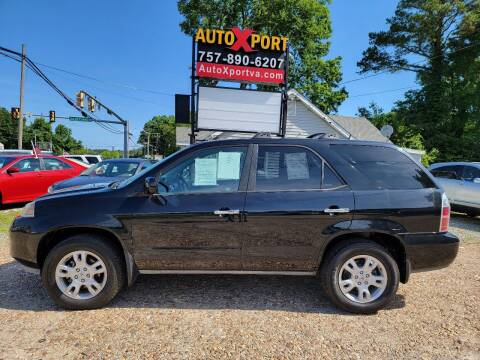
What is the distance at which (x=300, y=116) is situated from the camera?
16094 mm

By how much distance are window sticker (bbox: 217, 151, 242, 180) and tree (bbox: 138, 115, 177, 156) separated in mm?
89987

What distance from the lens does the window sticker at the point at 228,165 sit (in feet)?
11.1

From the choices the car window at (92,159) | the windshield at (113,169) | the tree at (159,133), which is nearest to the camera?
the windshield at (113,169)

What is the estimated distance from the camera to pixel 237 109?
848 centimetres

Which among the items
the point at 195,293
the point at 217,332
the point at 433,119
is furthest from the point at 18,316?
the point at 433,119

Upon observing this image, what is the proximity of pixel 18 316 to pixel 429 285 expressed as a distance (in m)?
4.62

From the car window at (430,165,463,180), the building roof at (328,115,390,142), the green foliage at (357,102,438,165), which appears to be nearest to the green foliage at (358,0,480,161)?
the green foliage at (357,102,438,165)

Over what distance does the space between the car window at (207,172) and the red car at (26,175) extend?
7453mm

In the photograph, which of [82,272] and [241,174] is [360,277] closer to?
[241,174]

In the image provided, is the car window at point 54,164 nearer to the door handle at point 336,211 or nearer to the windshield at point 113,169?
the windshield at point 113,169

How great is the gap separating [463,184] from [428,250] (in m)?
7.28

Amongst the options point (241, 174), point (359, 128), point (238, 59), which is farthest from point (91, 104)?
point (241, 174)

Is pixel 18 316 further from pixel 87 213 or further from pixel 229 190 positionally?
pixel 229 190

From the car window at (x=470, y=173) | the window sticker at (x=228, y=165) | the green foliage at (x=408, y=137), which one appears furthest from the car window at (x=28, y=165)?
the green foliage at (x=408, y=137)
